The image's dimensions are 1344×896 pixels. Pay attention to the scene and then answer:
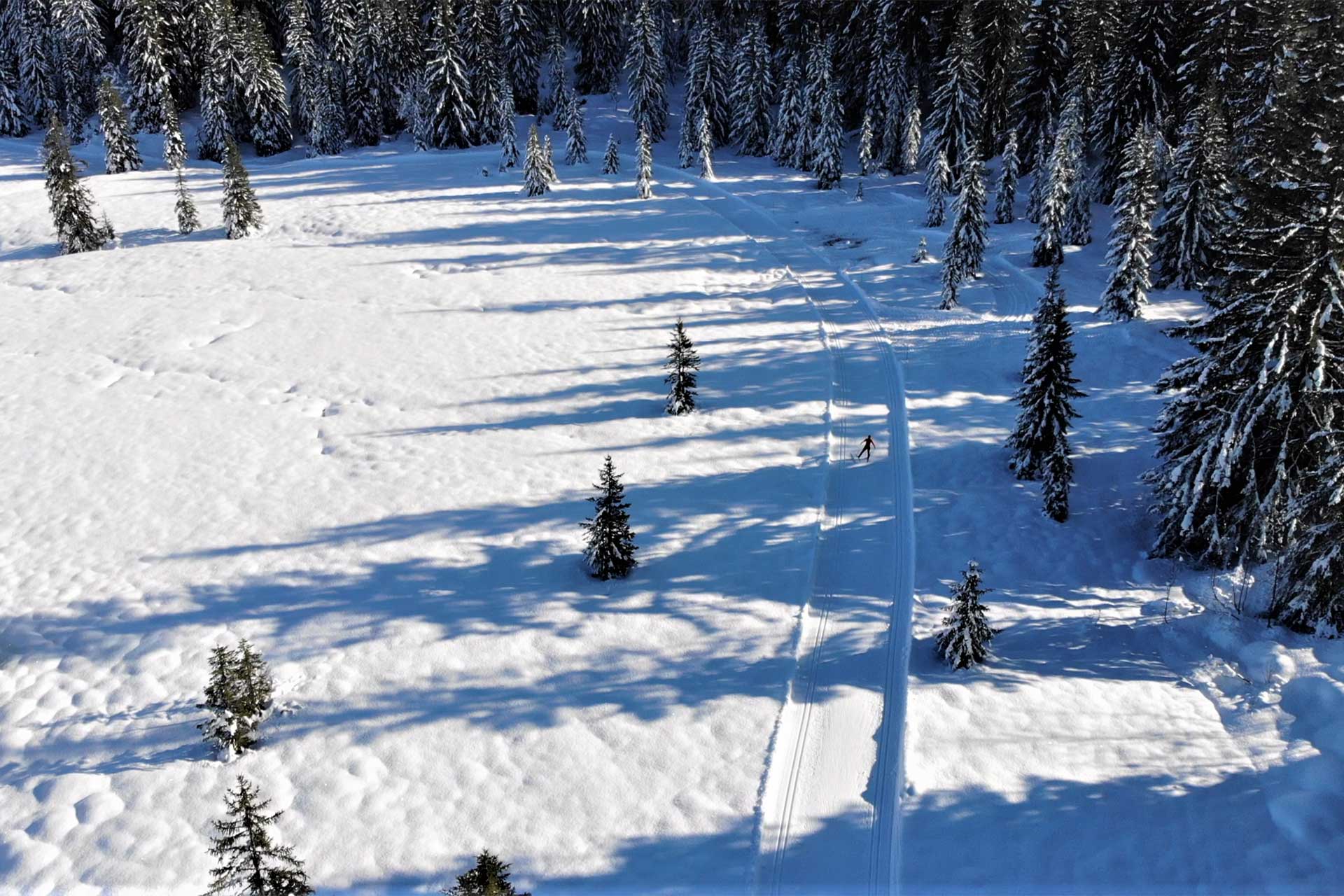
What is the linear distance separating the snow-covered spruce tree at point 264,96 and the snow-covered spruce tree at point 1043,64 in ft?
195

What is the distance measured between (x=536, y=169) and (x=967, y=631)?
1794 inches

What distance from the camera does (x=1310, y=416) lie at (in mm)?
16859

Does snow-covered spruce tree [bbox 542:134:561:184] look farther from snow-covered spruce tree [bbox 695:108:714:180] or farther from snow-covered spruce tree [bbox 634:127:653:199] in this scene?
snow-covered spruce tree [bbox 695:108:714:180]

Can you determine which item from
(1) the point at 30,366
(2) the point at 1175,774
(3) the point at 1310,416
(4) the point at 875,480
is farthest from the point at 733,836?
(1) the point at 30,366

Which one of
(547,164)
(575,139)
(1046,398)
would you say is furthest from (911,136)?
(1046,398)

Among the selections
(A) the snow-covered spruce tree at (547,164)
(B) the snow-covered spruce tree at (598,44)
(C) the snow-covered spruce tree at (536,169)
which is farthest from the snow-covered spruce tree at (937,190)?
(B) the snow-covered spruce tree at (598,44)

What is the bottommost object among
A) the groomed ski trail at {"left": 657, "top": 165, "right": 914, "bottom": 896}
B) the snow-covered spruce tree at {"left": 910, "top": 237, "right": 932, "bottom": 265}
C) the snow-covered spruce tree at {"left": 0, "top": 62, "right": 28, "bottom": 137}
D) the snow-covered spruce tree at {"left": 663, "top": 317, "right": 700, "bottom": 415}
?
the groomed ski trail at {"left": 657, "top": 165, "right": 914, "bottom": 896}

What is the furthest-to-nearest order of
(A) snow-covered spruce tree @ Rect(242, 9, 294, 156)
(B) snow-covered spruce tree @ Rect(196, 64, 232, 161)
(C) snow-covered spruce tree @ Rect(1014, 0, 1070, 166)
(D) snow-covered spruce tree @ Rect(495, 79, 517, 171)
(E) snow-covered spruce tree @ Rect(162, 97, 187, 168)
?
(A) snow-covered spruce tree @ Rect(242, 9, 294, 156) → (B) snow-covered spruce tree @ Rect(196, 64, 232, 161) → (E) snow-covered spruce tree @ Rect(162, 97, 187, 168) → (D) snow-covered spruce tree @ Rect(495, 79, 517, 171) → (C) snow-covered spruce tree @ Rect(1014, 0, 1070, 166)

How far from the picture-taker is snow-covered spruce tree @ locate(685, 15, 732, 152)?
6469 centimetres

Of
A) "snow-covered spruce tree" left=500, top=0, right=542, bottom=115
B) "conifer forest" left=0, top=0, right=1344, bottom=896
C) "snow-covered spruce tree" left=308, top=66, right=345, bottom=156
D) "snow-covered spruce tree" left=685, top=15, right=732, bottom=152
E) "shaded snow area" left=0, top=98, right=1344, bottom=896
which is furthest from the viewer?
"snow-covered spruce tree" left=500, top=0, right=542, bottom=115

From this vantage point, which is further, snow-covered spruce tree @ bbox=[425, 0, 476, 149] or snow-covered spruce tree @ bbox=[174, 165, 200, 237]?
snow-covered spruce tree @ bbox=[425, 0, 476, 149]

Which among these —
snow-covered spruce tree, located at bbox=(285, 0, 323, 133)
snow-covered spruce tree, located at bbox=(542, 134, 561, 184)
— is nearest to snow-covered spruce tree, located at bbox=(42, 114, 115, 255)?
snow-covered spruce tree, located at bbox=(285, 0, 323, 133)

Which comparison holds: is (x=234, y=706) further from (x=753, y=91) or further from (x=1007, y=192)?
(x=753, y=91)

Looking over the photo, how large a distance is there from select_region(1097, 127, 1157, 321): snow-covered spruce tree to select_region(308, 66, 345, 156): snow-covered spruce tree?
60876mm
